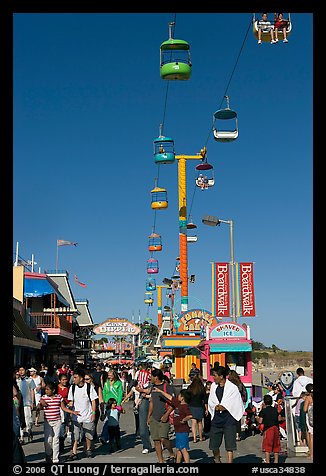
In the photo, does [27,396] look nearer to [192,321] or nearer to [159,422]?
[159,422]

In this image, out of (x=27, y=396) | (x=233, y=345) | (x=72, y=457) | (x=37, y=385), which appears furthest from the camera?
(x=233, y=345)

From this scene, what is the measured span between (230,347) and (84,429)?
7.91 m

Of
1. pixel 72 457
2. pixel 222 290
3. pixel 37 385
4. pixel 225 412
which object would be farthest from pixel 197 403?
pixel 222 290

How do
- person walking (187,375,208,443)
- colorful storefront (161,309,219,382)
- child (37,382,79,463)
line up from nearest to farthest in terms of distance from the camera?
child (37,382,79,463)
person walking (187,375,208,443)
colorful storefront (161,309,219,382)

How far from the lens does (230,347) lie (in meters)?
20.1

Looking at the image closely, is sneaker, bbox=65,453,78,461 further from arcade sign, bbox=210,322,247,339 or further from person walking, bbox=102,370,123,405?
arcade sign, bbox=210,322,247,339

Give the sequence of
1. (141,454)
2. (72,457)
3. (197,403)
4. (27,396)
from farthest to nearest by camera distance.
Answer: (27,396)
(197,403)
(141,454)
(72,457)

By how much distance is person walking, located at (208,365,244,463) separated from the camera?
10742 mm

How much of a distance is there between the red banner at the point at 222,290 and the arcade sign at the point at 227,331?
20.2 feet

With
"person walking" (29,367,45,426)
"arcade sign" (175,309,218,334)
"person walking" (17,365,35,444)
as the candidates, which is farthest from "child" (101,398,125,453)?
"arcade sign" (175,309,218,334)

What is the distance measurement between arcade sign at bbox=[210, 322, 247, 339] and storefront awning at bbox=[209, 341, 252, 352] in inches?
12.9

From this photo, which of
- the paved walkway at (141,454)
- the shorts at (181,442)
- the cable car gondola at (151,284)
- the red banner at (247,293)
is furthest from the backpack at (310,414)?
the cable car gondola at (151,284)
